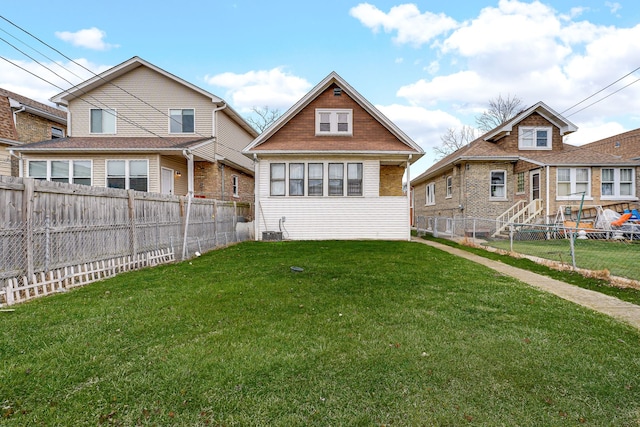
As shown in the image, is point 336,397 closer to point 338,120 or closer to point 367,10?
point 338,120

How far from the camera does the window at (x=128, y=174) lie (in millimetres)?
14727

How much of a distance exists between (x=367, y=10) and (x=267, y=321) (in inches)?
582

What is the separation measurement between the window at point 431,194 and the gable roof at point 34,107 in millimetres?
24108

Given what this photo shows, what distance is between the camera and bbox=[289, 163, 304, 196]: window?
545 inches

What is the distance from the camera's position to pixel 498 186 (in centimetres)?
1725

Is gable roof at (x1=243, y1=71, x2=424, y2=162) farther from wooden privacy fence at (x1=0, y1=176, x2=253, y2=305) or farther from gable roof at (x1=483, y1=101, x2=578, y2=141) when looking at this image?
gable roof at (x1=483, y1=101, x2=578, y2=141)

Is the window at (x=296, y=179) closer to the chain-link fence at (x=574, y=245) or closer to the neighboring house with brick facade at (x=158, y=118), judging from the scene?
the neighboring house with brick facade at (x=158, y=118)


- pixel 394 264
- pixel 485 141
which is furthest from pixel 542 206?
pixel 394 264

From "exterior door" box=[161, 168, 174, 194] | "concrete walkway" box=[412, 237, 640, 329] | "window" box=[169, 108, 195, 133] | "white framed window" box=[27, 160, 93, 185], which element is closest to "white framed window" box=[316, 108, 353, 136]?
"window" box=[169, 108, 195, 133]

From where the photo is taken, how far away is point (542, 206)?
52.4 feet

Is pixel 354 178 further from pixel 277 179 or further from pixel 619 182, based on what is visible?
pixel 619 182

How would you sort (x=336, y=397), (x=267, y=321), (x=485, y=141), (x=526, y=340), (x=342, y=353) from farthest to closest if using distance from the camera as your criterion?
(x=485, y=141), (x=267, y=321), (x=526, y=340), (x=342, y=353), (x=336, y=397)

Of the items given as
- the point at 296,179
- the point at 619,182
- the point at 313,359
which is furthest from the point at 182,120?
the point at 619,182

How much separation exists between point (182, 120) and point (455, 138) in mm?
33245
